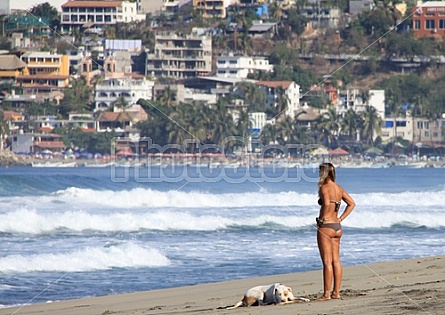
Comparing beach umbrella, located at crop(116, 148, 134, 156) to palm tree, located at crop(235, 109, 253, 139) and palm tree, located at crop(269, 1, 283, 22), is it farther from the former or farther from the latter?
palm tree, located at crop(269, 1, 283, 22)

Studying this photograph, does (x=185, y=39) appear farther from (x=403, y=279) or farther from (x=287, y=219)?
(x=403, y=279)

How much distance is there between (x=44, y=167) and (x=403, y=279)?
220 ft

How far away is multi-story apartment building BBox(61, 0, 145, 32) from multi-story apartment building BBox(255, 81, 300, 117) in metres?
26.3

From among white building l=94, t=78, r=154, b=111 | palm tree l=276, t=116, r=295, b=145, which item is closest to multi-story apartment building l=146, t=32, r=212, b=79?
white building l=94, t=78, r=154, b=111

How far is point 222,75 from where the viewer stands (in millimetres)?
96062

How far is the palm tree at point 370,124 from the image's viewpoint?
8519 cm

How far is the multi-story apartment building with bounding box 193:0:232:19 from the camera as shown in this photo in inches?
4535

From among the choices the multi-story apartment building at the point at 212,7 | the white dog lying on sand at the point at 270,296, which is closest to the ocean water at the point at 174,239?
the white dog lying on sand at the point at 270,296

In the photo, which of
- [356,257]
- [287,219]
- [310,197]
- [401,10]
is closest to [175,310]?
[356,257]

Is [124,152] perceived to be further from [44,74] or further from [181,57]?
[181,57]

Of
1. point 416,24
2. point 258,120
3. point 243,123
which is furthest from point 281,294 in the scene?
point 416,24

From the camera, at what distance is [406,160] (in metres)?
83.4

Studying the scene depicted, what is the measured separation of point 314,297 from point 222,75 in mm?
→ 86796

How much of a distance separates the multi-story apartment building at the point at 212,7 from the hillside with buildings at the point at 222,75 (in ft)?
0.45
